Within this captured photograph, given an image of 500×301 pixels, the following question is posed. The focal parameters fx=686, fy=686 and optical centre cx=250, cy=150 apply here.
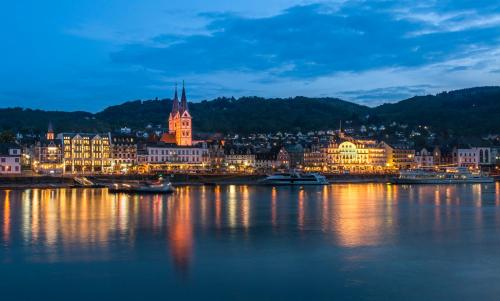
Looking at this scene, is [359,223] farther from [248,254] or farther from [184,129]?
[184,129]

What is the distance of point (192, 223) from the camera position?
3381 cm

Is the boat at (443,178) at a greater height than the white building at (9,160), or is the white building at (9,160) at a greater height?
the white building at (9,160)

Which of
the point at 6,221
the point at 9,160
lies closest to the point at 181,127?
the point at 9,160

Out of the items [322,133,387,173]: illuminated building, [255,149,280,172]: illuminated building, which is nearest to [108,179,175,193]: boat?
[255,149,280,172]: illuminated building

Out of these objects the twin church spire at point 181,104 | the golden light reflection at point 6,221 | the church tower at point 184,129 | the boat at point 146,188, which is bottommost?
the golden light reflection at point 6,221

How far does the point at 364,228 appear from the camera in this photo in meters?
31.7

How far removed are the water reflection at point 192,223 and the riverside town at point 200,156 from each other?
41.8m

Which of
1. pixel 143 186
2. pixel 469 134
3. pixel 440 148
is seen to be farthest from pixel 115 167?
pixel 469 134

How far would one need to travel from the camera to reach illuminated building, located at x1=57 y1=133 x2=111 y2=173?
3752 inches

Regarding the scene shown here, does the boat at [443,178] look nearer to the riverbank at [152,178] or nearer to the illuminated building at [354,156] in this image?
the riverbank at [152,178]

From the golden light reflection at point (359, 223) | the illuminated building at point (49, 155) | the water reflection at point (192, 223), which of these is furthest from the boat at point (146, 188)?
the illuminated building at point (49, 155)

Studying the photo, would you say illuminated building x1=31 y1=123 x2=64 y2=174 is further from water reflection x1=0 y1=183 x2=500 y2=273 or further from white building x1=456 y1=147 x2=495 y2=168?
white building x1=456 y1=147 x2=495 y2=168

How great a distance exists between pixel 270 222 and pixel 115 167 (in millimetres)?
66791

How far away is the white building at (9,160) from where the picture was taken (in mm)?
79625
